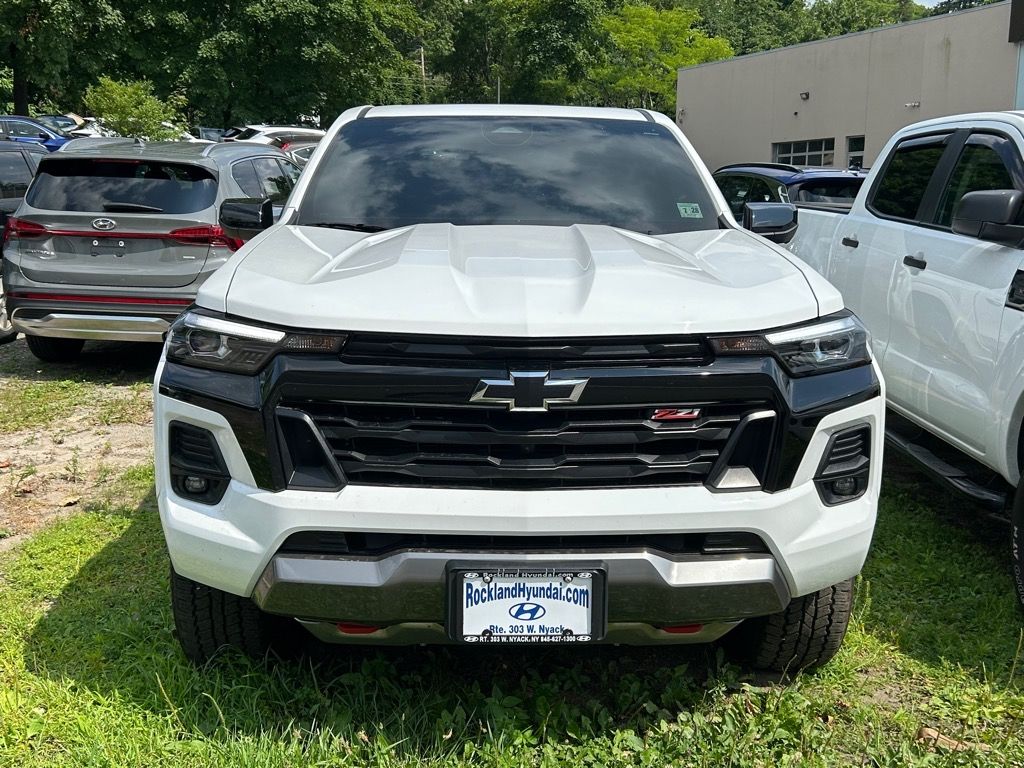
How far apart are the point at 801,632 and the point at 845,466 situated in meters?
0.65

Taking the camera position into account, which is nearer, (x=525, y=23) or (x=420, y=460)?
(x=420, y=460)

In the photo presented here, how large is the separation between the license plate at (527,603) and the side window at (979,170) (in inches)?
115

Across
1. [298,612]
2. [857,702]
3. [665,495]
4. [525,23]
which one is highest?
[525,23]

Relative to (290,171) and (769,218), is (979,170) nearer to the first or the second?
(769,218)

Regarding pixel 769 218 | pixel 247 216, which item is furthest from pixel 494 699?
pixel 247 216

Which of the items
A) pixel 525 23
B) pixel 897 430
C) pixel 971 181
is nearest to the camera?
pixel 971 181

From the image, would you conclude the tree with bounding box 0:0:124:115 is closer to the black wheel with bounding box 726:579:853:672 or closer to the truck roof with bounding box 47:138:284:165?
the truck roof with bounding box 47:138:284:165

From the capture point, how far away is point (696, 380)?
2.64 metres

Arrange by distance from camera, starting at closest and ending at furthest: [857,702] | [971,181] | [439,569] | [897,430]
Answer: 1. [439,569]
2. [857,702]
3. [971,181]
4. [897,430]

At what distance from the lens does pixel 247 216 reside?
4.37 meters

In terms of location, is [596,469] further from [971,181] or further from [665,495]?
[971,181]

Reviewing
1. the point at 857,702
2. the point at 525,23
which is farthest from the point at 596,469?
the point at 525,23

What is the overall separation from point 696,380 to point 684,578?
0.51 m

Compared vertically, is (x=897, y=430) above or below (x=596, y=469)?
below
